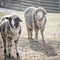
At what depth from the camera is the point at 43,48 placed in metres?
9.16

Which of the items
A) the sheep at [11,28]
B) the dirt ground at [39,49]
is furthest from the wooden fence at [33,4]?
the sheep at [11,28]

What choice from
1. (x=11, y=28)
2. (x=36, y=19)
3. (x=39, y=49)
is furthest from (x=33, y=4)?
(x=11, y=28)

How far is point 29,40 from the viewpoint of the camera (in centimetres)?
1034

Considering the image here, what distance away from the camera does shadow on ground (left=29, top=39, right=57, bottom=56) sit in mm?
8628

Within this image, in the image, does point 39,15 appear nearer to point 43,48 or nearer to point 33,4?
point 43,48

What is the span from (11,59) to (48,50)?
1533mm

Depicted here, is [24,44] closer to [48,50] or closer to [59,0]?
[48,50]

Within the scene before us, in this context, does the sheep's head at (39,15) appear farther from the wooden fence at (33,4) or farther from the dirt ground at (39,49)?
the wooden fence at (33,4)

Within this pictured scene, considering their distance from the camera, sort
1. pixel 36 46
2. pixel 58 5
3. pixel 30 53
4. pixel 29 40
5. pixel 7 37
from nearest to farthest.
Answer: pixel 7 37, pixel 30 53, pixel 36 46, pixel 29 40, pixel 58 5

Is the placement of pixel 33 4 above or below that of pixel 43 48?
above

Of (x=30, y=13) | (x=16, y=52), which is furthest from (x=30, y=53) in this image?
(x=30, y=13)

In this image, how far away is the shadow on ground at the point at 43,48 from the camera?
28.3 feet

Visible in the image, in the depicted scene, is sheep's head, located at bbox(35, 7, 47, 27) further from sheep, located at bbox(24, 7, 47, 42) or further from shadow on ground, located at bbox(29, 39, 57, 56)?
shadow on ground, located at bbox(29, 39, 57, 56)

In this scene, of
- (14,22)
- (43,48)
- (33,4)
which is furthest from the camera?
(33,4)
